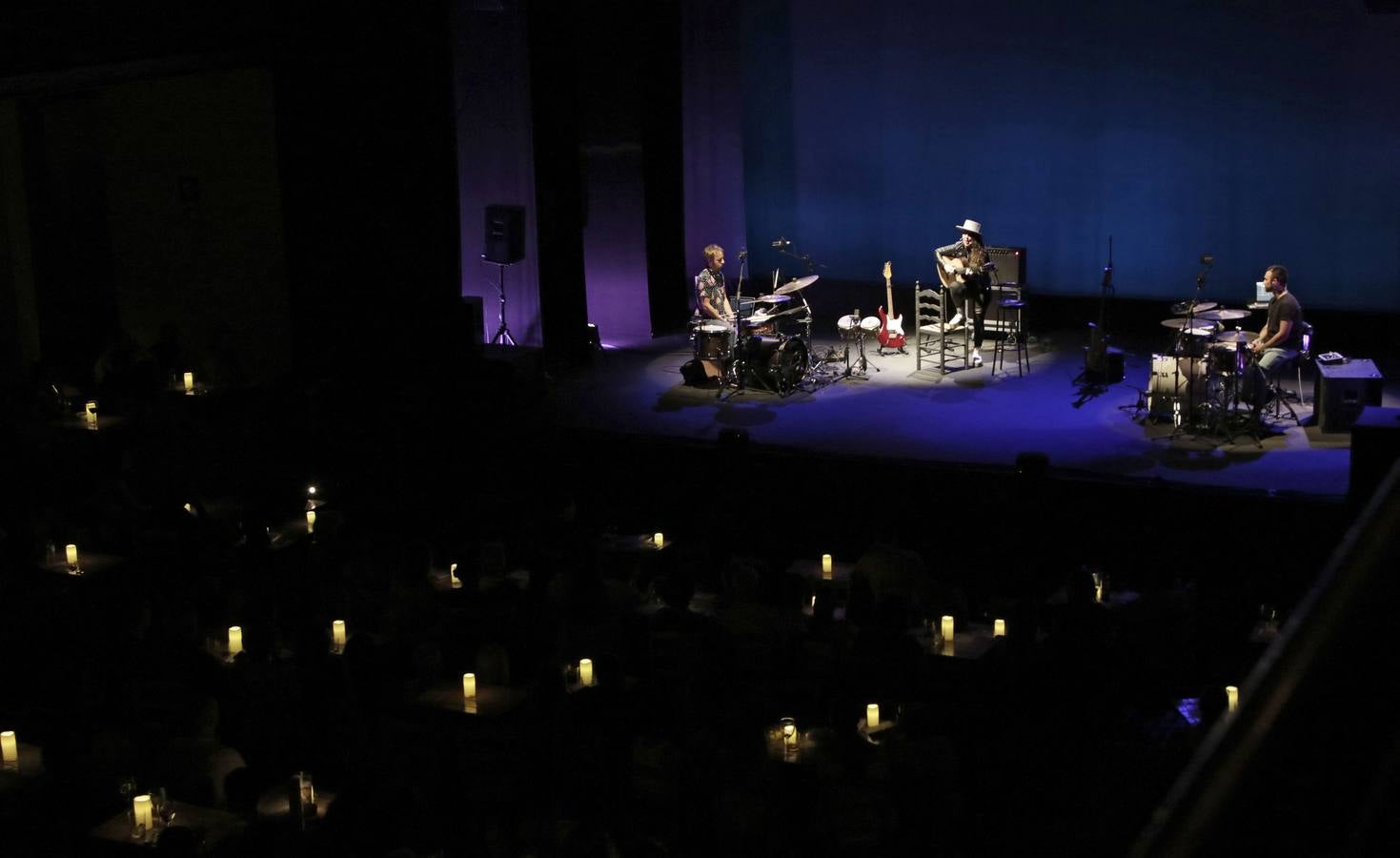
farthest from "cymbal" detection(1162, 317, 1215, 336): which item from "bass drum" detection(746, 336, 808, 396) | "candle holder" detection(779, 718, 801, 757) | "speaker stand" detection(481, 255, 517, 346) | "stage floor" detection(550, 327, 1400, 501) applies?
"speaker stand" detection(481, 255, 517, 346)

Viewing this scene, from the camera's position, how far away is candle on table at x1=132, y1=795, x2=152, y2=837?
5797 millimetres

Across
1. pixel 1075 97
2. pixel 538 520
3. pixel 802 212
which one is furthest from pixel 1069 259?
pixel 538 520

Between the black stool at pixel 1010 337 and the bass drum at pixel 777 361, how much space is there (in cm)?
167

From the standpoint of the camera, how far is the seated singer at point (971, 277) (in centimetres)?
1257

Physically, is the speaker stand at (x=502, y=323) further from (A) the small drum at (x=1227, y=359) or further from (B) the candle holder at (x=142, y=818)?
(B) the candle holder at (x=142, y=818)

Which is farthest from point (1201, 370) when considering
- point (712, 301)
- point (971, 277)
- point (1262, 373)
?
point (712, 301)

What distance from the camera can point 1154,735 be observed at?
6379 mm

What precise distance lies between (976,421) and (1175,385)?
1.37 meters

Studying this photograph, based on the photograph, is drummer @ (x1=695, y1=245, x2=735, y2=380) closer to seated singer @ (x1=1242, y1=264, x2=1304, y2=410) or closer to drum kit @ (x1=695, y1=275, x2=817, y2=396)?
drum kit @ (x1=695, y1=275, x2=817, y2=396)

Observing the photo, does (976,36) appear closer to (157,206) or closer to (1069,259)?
(1069,259)

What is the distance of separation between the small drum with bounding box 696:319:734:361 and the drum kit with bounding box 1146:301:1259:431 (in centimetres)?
321

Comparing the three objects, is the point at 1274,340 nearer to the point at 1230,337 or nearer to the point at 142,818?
the point at 1230,337

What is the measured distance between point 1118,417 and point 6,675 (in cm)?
737

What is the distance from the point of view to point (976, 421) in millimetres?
10914
